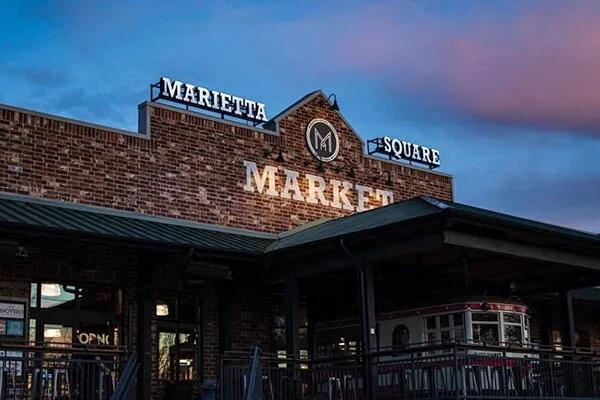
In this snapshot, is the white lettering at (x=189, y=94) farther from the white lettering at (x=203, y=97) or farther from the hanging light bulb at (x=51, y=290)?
the hanging light bulb at (x=51, y=290)

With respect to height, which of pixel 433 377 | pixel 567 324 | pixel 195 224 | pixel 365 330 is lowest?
pixel 433 377

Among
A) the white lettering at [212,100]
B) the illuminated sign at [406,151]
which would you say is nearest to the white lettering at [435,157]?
the illuminated sign at [406,151]

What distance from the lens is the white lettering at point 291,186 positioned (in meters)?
22.1

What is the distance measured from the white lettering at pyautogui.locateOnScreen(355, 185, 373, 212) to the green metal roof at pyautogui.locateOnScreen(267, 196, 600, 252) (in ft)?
12.3

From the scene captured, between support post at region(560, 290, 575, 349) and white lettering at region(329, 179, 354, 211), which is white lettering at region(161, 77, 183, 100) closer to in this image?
white lettering at region(329, 179, 354, 211)

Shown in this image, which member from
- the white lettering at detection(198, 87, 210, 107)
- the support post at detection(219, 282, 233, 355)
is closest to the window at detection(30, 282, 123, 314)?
the support post at detection(219, 282, 233, 355)

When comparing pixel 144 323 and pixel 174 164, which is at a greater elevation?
pixel 174 164

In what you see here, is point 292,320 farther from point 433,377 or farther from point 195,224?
point 195,224

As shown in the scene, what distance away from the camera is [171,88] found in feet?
67.3

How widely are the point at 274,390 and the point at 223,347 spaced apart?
11.0ft

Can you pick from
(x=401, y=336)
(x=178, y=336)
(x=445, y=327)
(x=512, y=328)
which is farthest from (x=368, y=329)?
(x=178, y=336)

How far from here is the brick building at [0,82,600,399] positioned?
648 inches

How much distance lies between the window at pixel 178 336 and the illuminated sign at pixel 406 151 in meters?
8.05

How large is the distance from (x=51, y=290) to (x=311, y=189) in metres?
7.58
